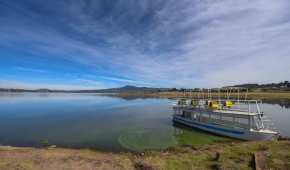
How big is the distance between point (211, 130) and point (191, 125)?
5.10 m

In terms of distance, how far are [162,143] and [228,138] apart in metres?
9.04

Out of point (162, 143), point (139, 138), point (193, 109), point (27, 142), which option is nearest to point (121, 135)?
point (139, 138)

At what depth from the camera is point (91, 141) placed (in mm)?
20609

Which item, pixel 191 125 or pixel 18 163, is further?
pixel 191 125

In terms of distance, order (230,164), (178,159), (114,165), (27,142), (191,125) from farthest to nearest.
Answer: (191,125)
(27,142)
(178,159)
(114,165)
(230,164)

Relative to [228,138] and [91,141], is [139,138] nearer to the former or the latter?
[91,141]

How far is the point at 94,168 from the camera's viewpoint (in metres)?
10.7

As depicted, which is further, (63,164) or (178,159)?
(178,159)

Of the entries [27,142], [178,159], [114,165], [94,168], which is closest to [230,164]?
[178,159]

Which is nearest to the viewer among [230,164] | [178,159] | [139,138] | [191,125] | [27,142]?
[230,164]

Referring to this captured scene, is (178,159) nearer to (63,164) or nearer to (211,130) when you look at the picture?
(63,164)

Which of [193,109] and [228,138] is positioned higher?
[193,109]

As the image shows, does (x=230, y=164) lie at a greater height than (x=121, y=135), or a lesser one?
greater

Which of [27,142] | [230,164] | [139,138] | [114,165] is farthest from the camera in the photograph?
[139,138]
